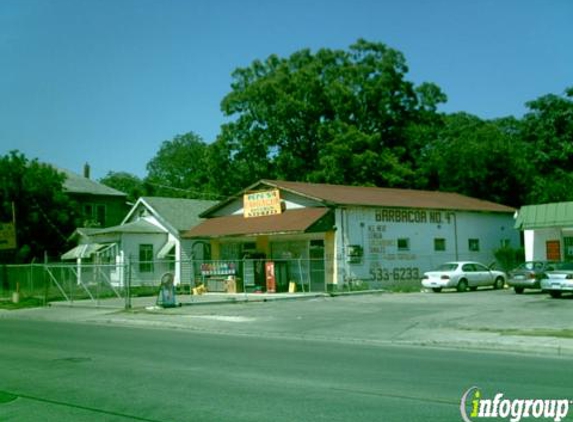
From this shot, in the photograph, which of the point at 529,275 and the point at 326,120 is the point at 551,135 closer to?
the point at 326,120

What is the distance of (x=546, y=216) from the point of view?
34.9m

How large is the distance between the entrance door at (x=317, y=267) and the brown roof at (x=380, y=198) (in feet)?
8.14

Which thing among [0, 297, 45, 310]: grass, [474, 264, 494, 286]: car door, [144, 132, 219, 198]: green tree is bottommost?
[0, 297, 45, 310]: grass

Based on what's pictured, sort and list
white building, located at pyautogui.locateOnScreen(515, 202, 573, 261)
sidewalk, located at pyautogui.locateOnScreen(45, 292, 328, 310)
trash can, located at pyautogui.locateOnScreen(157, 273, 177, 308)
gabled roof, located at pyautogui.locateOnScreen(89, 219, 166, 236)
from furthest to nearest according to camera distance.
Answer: gabled roof, located at pyautogui.locateOnScreen(89, 219, 166, 236) < white building, located at pyautogui.locateOnScreen(515, 202, 573, 261) < sidewalk, located at pyautogui.locateOnScreen(45, 292, 328, 310) < trash can, located at pyautogui.locateOnScreen(157, 273, 177, 308)

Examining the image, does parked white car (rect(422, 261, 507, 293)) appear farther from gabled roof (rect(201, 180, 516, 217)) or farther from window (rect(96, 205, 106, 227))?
window (rect(96, 205, 106, 227))

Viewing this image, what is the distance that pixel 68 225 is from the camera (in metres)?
48.3

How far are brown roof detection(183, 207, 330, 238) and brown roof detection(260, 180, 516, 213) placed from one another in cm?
102

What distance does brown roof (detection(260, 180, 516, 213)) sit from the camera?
3638 centimetres

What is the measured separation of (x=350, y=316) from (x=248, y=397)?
1348 centimetres

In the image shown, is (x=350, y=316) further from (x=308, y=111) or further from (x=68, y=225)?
(x=308, y=111)

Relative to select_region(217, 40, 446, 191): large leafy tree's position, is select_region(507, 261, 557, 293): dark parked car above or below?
below

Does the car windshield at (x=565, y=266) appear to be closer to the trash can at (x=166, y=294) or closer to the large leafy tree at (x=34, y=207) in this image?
the trash can at (x=166, y=294)

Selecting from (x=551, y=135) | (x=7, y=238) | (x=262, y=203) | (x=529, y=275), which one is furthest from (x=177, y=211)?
(x=551, y=135)

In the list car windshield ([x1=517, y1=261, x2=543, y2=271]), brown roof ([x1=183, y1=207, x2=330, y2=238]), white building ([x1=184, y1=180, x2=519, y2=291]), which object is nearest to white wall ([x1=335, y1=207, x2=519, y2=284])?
white building ([x1=184, y1=180, x2=519, y2=291])
